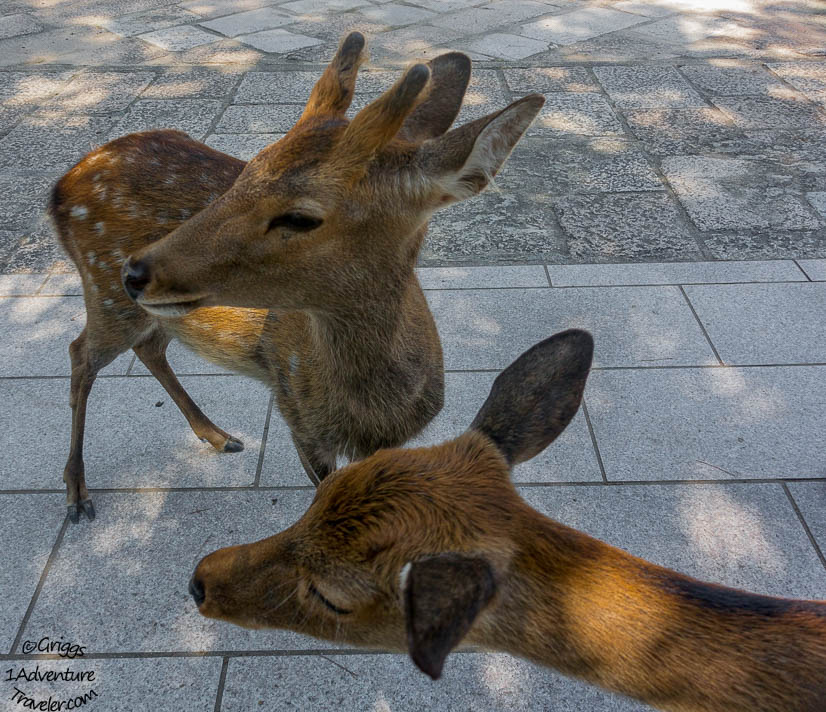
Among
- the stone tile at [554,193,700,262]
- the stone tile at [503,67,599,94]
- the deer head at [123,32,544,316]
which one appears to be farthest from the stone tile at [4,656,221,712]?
the stone tile at [503,67,599,94]

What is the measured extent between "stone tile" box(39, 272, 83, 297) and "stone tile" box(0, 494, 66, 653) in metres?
1.60

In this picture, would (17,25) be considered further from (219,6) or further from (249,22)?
(249,22)

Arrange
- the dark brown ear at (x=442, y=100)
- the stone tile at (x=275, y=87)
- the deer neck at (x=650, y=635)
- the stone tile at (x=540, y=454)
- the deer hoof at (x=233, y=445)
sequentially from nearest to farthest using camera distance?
the deer neck at (x=650, y=635) → the dark brown ear at (x=442, y=100) → the stone tile at (x=540, y=454) → the deer hoof at (x=233, y=445) → the stone tile at (x=275, y=87)

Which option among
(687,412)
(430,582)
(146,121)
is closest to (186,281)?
(430,582)

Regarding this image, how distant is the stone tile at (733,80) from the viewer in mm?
6804

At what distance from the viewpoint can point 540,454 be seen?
11.2 ft

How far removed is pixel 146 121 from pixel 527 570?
5909 mm

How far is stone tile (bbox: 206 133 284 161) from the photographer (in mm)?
5801

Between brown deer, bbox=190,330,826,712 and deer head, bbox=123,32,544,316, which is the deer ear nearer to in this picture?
deer head, bbox=123,32,544,316

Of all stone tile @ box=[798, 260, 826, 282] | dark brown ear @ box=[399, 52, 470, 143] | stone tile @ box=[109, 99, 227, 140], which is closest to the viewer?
dark brown ear @ box=[399, 52, 470, 143]

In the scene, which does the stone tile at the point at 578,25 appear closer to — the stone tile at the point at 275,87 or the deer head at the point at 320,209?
the stone tile at the point at 275,87

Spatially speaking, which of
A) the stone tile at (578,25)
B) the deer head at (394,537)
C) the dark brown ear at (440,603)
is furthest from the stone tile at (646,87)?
the dark brown ear at (440,603)

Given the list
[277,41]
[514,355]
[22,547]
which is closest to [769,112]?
[514,355]

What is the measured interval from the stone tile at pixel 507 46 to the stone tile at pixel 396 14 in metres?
1.12
